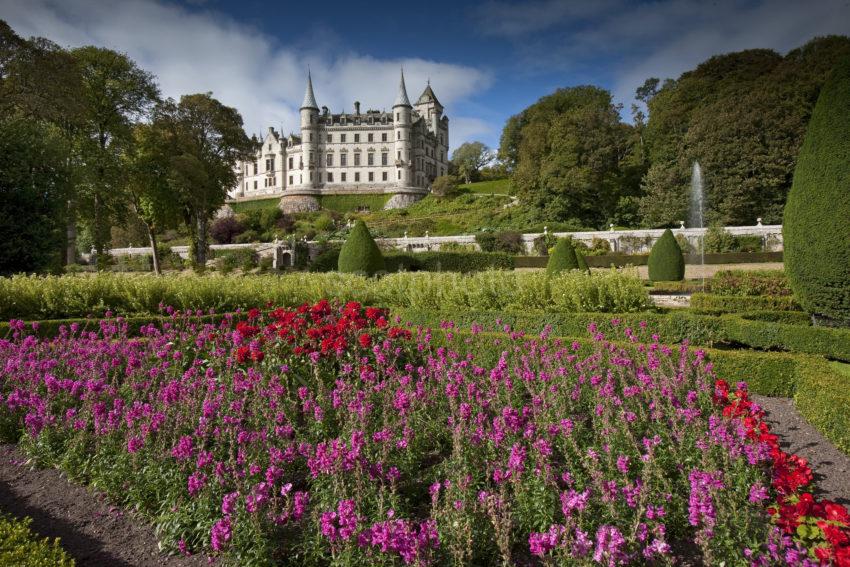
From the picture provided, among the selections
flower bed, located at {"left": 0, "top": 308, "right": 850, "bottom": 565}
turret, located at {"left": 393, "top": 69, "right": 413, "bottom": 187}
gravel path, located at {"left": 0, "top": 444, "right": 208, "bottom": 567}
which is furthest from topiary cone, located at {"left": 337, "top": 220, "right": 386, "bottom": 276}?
turret, located at {"left": 393, "top": 69, "right": 413, "bottom": 187}

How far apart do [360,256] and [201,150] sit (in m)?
18.3

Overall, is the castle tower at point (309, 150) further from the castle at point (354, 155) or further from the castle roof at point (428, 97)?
the castle roof at point (428, 97)

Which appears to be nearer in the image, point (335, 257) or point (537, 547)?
point (537, 547)

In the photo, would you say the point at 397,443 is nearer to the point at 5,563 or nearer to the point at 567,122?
the point at 5,563

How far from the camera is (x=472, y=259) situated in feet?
90.7

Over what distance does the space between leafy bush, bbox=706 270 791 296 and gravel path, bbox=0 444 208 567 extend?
560 inches

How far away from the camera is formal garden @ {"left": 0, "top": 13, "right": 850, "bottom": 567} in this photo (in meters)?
Result: 2.86

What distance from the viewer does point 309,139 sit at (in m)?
72.8

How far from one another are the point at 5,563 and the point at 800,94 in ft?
125

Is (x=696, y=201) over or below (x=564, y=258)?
over

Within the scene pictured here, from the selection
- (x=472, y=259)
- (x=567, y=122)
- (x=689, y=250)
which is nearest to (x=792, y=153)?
(x=689, y=250)

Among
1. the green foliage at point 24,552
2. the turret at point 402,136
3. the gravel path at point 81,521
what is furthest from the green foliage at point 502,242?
the turret at point 402,136

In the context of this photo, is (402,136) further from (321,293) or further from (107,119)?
(321,293)

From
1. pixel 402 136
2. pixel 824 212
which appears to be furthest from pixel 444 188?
pixel 824 212
